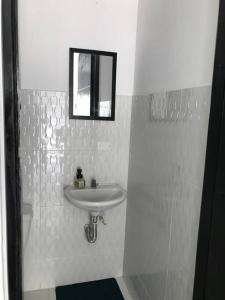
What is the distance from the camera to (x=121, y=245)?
2.27 meters

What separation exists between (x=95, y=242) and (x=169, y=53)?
1619 millimetres

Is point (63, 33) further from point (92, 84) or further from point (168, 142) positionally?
point (168, 142)

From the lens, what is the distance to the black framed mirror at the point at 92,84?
6.35 feet

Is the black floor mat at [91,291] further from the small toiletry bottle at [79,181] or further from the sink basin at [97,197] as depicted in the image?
the small toiletry bottle at [79,181]

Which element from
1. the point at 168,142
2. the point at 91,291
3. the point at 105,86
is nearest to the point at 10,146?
the point at 168,142

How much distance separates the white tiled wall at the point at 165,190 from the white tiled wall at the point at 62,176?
15 centimetres

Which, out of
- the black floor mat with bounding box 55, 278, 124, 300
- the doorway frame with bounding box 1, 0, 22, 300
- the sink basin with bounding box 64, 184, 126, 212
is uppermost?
the doorway frame with bounding box 1, 0, 22, 300

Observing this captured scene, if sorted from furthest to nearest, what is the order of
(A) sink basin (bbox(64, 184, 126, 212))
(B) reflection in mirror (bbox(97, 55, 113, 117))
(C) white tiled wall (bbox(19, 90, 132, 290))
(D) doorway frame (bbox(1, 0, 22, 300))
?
(B) reflection in mirror (bbox(97, 55, 113, 117)), (C) white tiled wall (bbox(19, 90, 132, 290)), (A) sink basin (bbox(64, 184, 126, 212)), (D) doorway frame (bbox(1, 0, 22, 300))

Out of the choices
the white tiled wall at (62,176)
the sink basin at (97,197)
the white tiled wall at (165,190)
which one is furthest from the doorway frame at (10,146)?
the white tiled wall at (62,176)

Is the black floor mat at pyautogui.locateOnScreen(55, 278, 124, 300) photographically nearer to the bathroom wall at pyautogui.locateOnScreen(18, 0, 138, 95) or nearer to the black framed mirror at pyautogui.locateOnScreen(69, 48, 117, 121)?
the black framed mirror at pyautogui.locateOnScreen(69, 48, 117, 121)

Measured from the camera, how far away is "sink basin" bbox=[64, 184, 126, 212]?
5.78 feet

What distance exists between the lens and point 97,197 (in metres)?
2.00

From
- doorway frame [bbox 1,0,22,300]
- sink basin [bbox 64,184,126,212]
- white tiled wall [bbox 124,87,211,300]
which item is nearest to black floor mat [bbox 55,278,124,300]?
white tiled wall [bbox 124,87,211,300]

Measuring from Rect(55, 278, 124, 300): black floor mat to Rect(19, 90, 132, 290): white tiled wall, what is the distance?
0.06 meters
